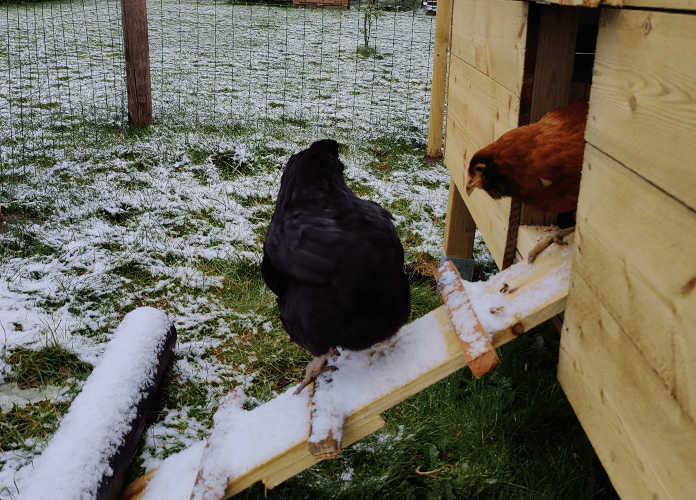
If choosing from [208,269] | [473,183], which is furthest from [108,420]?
[473,183]

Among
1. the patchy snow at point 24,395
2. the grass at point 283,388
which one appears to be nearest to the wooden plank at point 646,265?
the grass at point 283,388

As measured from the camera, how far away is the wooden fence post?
181 inches

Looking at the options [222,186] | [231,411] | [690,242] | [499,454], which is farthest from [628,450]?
[222,186]

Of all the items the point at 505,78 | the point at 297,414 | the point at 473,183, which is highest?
the point at 505,78

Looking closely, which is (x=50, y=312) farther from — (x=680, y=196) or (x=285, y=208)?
(x=680, y=196)

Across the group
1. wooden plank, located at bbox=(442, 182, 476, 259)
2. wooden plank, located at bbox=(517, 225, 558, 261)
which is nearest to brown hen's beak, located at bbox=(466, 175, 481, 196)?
wooden plank, located at bbox=(517, 225, 558, 261)

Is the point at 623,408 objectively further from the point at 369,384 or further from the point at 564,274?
the point at 369,384

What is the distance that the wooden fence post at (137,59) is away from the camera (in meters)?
4.60

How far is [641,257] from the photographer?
3.05ft

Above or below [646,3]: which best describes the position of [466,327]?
below

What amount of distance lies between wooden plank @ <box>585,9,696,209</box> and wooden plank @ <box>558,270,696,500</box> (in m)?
0.33

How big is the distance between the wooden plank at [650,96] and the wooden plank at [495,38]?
0.51 metres

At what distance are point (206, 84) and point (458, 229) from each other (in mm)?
5140

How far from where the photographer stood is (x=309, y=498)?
1788mm
